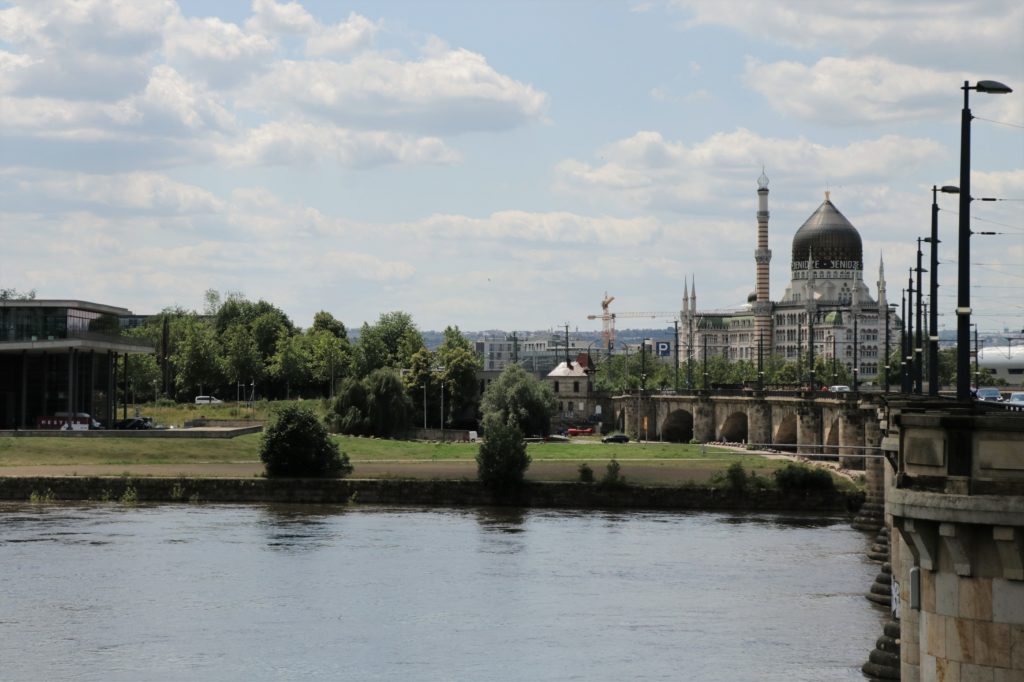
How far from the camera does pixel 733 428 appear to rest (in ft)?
506

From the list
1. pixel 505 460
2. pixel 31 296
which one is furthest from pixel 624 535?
pixel 31 296

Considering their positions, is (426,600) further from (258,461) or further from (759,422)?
(759,422)

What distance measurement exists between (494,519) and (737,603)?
30020mm

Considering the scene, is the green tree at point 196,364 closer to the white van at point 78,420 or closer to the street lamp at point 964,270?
the white van at point 78,420

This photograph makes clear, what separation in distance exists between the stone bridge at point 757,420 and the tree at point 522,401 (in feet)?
50.0

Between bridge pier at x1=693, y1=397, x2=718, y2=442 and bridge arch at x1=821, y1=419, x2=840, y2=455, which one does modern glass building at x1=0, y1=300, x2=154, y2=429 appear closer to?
bridge arch at x1=821, y1=419, x2=840, y2=455

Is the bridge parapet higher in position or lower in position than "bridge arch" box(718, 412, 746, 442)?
higher

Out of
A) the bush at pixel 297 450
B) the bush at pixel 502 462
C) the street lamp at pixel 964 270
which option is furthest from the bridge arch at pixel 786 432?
the street lamp at pixel 964 270

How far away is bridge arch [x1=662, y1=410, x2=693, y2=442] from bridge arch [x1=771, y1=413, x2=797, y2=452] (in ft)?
91.6

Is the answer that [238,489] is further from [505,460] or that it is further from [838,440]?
[838,440]

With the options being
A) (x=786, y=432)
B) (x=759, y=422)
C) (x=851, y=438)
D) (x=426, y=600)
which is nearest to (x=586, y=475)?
(x=851, y=438)

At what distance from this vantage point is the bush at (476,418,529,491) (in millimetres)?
93562

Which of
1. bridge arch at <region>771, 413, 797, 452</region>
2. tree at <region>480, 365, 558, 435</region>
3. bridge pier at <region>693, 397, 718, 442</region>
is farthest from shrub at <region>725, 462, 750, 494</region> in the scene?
bridge pier at <region>693, 397, 718, 442</region>

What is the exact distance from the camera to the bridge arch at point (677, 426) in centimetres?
16662
